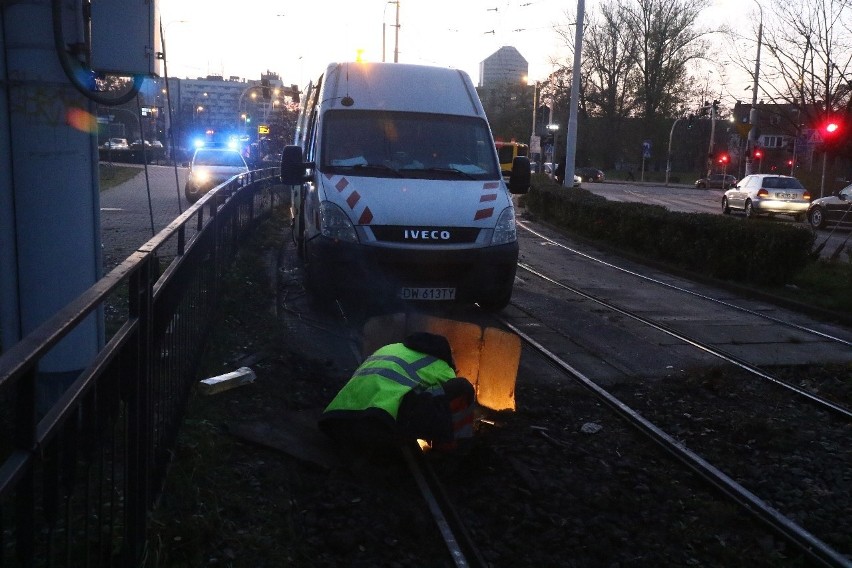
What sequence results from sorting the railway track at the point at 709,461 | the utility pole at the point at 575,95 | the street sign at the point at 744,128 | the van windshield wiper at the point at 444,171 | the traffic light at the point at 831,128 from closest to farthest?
the railway track at the point at 709,461, the van windshield wiper at the point at 444,171, the traffic light at the point at 831,128, the utility pole at the point at 575,95, the street sign at the point at 744,128

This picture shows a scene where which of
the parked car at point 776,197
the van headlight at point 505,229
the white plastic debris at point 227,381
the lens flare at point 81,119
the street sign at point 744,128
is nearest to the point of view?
the lens flare at point 81,119

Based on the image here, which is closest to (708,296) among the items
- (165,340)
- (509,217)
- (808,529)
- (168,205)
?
(509,217)

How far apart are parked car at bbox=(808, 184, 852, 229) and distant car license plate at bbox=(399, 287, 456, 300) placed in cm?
2236

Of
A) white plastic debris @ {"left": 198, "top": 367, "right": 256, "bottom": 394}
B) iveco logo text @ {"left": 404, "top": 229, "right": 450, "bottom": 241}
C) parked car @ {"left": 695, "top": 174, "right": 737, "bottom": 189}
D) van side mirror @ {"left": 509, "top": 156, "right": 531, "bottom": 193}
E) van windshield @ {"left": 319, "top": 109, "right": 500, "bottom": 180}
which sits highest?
van windshield @ {"left": 319, "top": 109, "right": 500, "bottom": 180}

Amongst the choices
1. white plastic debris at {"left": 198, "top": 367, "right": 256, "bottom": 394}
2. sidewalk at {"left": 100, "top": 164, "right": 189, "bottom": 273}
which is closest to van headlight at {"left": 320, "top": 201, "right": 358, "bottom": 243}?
sidewalk at {"left": 100, "top": 164, "right": 189, "bottom": 273}

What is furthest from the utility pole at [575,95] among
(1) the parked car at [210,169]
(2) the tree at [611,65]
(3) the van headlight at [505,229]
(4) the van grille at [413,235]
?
(2) the tree at [611,65]

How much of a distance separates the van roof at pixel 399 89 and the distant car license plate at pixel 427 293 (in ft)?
8.11

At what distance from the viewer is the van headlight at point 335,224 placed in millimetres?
8883

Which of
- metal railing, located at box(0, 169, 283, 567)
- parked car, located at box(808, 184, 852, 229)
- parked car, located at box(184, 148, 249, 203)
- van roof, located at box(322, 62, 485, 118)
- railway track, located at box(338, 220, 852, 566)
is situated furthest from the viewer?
parked car, located at box(808, 184, 852, 229)

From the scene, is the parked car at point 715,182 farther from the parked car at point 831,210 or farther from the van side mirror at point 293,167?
the van side mirror at point 293,167

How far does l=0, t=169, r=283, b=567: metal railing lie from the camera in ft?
6.96

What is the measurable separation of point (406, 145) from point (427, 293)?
6.50 feet

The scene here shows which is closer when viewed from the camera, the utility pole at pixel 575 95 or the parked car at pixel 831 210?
the utility pole at pixel 575 95

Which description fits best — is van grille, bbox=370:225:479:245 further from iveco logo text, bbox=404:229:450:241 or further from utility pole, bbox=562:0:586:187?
utility pole, bbox=562:0:586:187
